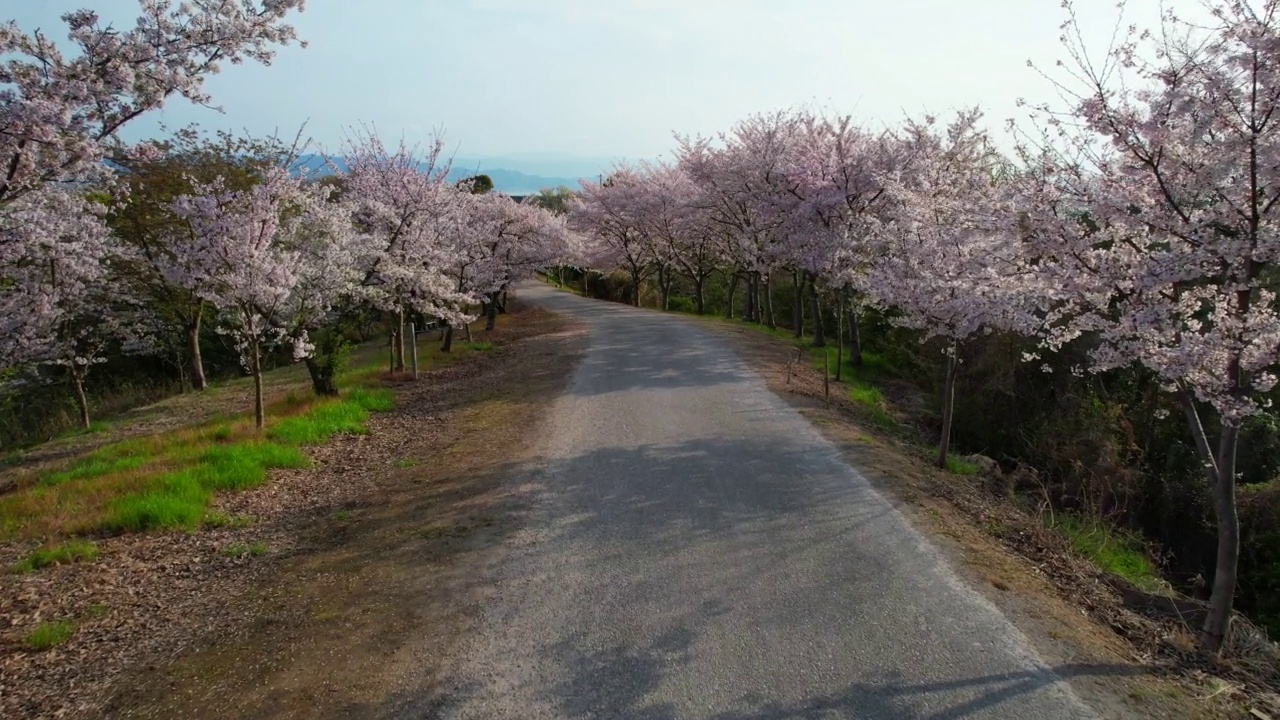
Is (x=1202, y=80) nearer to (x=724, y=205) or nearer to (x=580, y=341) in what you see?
(x=580, y=341)

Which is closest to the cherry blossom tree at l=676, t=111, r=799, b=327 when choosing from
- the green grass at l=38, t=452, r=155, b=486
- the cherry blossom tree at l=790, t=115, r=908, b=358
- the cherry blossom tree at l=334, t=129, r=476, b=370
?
the cherry blossom tree at l=790, t=115, r=908, b=358

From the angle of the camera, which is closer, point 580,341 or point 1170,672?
point 1170,672

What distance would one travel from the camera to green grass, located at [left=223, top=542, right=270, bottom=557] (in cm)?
674

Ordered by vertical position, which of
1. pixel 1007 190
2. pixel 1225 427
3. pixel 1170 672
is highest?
pixel 1007 190

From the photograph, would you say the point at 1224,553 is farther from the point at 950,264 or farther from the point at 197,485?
the point at 197,485

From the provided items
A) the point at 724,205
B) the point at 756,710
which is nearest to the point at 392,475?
the point at 756,710

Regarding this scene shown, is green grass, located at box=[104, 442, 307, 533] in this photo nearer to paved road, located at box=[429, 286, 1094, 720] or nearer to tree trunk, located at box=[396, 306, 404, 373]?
paved road, located at box=[429, 286, 1094, 720]

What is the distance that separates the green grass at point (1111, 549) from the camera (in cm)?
738

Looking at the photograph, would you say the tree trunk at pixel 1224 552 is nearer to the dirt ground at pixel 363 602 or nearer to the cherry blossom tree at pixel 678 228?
the dirt ground at pixel 363 602

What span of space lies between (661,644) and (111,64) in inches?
237

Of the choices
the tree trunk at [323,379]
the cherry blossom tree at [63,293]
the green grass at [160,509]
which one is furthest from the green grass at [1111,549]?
the tree trunk at [323,379]

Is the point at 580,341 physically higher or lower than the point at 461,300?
lower

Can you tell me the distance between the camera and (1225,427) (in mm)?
5238

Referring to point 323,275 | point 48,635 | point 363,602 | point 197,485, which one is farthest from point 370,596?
point 323,275
